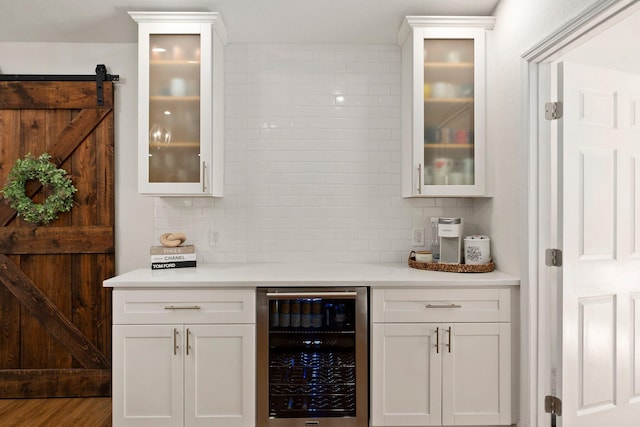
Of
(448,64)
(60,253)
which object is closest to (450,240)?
(448,64)

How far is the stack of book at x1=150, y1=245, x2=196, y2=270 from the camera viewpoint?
2.67m

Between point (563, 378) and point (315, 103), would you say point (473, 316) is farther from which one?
point (315, 103)

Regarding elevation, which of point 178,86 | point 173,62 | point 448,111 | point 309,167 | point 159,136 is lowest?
point 309,167

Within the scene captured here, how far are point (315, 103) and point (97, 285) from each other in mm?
1990

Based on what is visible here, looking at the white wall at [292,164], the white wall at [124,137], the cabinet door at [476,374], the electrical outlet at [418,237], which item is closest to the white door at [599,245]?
the cabinet door at [476,374]

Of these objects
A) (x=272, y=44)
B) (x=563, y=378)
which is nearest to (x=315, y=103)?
(x=272, y=44)

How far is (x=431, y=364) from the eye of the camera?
2.30 m

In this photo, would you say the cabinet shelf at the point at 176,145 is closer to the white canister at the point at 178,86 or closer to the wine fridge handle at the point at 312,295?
the white canister at the point at 178,86

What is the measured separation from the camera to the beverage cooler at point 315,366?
2326mm

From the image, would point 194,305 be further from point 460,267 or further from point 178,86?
point 460,267

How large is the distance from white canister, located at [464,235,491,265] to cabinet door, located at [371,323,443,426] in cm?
54

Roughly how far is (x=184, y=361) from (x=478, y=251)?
1.81m

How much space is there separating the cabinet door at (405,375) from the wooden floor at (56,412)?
65.2 inches

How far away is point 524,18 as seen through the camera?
2.26 metres
